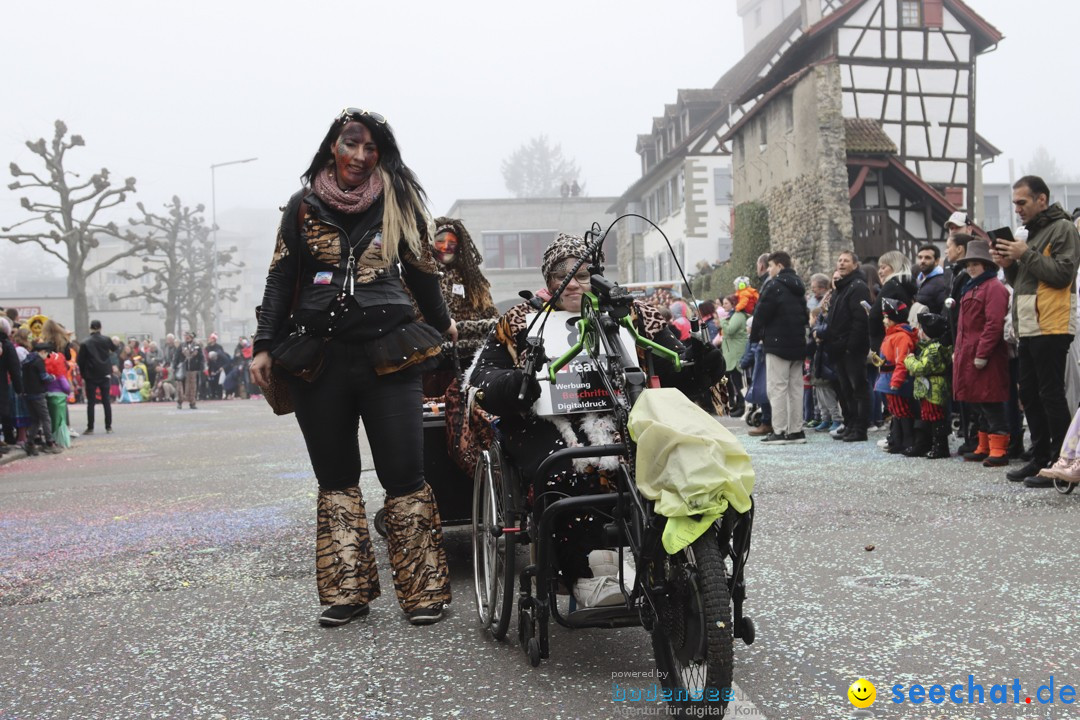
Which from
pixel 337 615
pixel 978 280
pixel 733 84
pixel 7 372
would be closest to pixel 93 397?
pixel 7 372

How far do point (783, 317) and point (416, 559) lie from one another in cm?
775

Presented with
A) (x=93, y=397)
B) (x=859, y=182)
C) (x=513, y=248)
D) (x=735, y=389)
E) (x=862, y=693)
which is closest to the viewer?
(x=862, y=693)

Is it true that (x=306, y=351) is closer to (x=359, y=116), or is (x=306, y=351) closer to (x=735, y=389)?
(x=359, y=116)

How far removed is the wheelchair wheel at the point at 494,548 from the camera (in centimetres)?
405

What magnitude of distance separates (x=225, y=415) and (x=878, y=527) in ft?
67.0

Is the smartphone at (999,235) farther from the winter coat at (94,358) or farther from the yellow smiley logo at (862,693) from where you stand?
the winter coat at (94,358)

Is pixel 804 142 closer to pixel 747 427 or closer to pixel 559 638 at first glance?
pixel 747 427

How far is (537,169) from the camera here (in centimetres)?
11400

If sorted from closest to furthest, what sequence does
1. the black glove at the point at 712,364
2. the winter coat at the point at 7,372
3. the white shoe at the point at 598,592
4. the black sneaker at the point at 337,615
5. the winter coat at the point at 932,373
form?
1. the white shoe at the point at 598,592
2. the black glove at the point at 712,364
3. the black sneaker at the point at 337,615
4. the winter coat at the point at 932,373
5. the winter coat at the point at 7,372

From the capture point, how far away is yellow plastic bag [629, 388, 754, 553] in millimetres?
3066

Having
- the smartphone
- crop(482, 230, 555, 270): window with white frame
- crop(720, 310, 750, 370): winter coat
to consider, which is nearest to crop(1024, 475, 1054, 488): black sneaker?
the smartphone

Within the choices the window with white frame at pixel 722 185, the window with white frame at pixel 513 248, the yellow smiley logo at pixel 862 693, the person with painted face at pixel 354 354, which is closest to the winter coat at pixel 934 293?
the person with painted face at pixel 354 354

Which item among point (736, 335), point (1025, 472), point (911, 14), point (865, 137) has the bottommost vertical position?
point (1025, 472)

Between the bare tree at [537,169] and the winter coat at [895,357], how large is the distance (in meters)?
103
